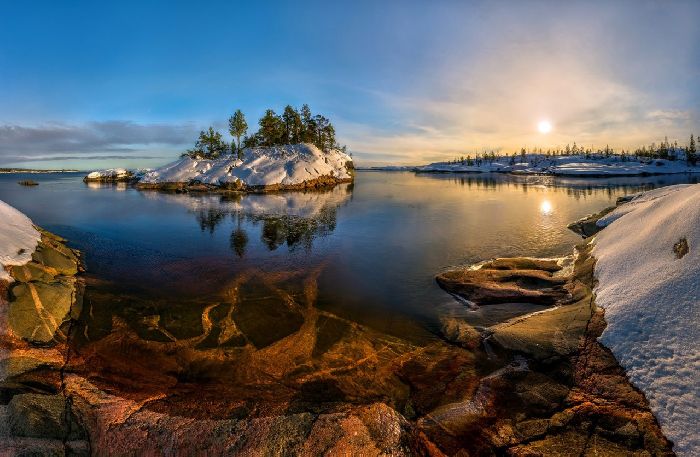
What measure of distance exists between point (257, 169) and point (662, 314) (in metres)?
74.0

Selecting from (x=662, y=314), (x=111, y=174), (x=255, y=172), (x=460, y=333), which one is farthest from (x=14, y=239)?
(x=111, y=174)

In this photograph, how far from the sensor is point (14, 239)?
1348 centimetres

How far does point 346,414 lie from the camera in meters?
6.46

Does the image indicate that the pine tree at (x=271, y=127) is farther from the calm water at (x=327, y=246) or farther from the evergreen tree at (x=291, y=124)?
the calm water at (x=327, y=246)

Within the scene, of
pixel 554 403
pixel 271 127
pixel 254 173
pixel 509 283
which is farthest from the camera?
pixel 271 127

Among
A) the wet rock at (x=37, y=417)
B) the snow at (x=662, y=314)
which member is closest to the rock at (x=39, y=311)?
the wet rock at (x=37, y=417)

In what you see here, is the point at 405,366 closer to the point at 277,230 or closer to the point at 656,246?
the point at 656,246

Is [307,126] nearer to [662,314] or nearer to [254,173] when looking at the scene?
[254,173]

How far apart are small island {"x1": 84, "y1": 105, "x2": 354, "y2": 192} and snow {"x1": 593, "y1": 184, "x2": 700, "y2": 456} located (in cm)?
6220

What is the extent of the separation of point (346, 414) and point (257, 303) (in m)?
8.02

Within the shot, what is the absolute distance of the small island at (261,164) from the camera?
230 ft

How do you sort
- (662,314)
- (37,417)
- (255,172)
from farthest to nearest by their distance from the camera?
1. (255,172)
2. (662,314)
3. (37,417)

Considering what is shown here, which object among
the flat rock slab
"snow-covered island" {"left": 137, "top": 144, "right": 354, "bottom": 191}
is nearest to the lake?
the flat rock slab

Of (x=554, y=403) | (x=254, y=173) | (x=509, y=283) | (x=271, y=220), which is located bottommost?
(x=554, y=403)
